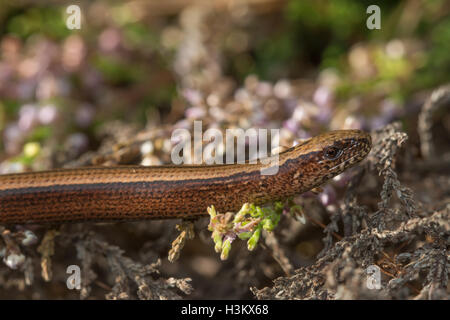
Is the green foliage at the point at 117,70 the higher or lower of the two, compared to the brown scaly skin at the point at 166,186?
higher

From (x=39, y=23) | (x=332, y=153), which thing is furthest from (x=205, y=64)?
(x=332, y=153)

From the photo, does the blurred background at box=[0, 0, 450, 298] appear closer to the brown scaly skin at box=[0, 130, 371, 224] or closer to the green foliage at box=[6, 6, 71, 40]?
the green foliage at box=[6, 6, 71, 40]

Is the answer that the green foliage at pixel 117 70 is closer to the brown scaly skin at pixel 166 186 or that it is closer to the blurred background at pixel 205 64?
the blurred background at pixel 205 64

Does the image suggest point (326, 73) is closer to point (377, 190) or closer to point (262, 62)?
point (262, 62)

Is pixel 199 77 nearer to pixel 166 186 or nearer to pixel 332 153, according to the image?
pixel 166 186

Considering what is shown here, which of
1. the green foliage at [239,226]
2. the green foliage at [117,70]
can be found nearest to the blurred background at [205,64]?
the green foliage at [117,70]
